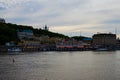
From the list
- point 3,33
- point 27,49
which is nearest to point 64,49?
point 27,49

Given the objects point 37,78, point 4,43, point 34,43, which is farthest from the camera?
point 34,43

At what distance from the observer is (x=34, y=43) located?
196 metres

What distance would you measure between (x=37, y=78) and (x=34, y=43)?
507 feet

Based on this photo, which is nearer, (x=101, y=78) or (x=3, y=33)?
(x=101, y=78)

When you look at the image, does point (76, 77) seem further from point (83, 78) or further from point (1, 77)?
point (1, 77)

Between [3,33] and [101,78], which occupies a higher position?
[3,33]

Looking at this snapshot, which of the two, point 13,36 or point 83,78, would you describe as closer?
point 83,78

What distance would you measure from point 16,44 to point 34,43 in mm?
25686

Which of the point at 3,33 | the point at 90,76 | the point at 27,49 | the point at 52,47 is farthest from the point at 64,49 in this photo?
the point at 90,76

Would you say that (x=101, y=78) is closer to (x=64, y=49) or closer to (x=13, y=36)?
(x=13, y=36)

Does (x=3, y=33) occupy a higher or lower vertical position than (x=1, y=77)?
higher

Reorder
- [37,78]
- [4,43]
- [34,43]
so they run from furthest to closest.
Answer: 1. [34,43]
2. [4,43]
3. [37,78]

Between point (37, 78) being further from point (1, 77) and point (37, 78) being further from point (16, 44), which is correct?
point (16, 44)

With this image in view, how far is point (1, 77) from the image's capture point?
42844 mm
